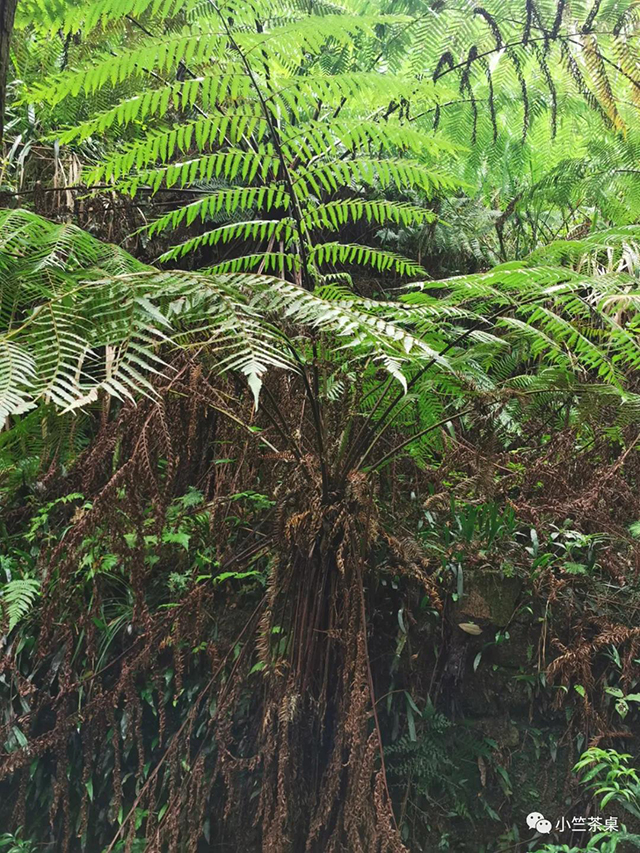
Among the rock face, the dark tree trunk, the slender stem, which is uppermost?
the slender stem

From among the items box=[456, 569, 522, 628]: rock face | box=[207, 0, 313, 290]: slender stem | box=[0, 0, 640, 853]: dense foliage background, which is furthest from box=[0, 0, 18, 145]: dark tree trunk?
box=[456, 569, 522, 628]: rock face

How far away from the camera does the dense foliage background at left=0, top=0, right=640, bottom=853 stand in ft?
4.71

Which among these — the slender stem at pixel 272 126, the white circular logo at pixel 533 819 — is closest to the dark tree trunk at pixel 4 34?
the slender stem at pixel 272 126

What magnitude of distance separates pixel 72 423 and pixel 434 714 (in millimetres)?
1272

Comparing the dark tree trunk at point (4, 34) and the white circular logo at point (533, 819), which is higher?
the dark tree trunk at point (4, 34)

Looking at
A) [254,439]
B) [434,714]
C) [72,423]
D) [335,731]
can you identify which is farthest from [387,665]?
[72,423]

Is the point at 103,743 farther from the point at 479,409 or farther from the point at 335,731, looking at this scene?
the point at 479,409

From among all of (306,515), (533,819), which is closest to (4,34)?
(306,515)

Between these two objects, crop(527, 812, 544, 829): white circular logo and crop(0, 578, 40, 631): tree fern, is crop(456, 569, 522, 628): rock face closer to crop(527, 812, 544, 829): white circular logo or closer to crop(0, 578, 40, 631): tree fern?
crop(527, 812, 544, 829): white circular logo

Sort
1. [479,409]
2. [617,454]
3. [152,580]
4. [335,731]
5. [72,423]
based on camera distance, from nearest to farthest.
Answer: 1. [72,423]
2. [335,731]
3. [479,409]
4. [152,580]
5. [617,454]

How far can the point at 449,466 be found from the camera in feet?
5.96

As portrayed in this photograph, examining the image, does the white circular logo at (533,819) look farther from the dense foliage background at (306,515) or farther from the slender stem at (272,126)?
the slender stem at (272,126)

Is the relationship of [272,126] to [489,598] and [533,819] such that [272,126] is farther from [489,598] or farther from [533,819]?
[533,819]

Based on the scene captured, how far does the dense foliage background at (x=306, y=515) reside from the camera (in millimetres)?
1437
